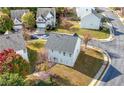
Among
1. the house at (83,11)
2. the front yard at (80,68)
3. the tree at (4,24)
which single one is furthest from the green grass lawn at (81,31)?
the tree at (4,24)

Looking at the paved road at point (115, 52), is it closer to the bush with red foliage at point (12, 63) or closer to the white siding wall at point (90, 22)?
the white siding wall at point (90, 22)

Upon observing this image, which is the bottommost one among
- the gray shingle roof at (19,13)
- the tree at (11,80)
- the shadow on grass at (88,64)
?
the tree at (11,80)

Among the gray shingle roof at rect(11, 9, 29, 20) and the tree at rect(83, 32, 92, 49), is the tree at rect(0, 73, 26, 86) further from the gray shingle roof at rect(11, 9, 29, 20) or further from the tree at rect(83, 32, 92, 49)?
the tree at rect(83, 32, 92, 49)

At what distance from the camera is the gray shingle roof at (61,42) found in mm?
10375

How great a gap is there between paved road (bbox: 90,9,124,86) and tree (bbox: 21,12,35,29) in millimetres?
1387

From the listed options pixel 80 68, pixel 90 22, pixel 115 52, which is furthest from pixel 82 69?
pixel 90 22

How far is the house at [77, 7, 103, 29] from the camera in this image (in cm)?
1055

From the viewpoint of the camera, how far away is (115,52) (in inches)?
410

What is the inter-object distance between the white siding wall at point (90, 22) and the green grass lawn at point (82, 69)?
0.57 metres

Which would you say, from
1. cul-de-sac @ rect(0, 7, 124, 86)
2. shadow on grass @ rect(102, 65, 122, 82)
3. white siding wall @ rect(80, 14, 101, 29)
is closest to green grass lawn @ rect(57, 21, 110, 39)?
cul-de-sac @ rect(0, 7, 124, 86)

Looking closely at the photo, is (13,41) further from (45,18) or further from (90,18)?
(90,18)

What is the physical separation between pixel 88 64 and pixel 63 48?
25.6 inches

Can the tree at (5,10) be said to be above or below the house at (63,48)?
above
